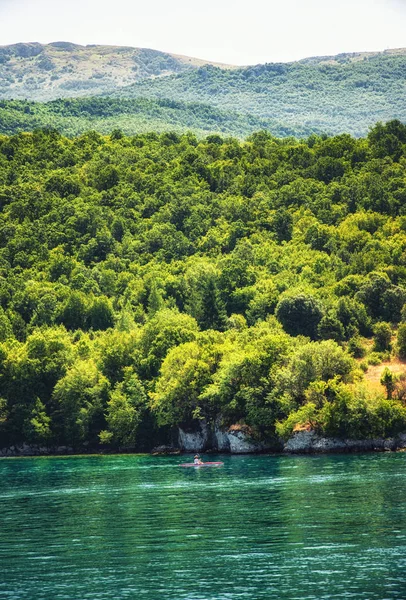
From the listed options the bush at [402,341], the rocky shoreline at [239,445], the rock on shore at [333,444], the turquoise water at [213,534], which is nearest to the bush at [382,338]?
the bush at [402,341]

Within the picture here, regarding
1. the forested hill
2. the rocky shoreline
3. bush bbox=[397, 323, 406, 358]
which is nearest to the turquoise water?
the rocky shoreline

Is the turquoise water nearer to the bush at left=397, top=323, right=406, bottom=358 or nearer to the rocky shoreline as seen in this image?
the rocky shoreline

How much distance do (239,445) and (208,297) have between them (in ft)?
140

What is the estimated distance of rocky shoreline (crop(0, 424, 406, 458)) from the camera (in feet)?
329

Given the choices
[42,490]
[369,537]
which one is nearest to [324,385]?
[42,490]

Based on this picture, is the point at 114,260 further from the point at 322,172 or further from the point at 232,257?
the point at 322,172

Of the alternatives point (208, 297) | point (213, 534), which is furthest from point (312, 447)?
point (208, 297)

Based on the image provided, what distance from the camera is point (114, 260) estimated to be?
17275 cm

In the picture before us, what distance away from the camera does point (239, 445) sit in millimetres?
108688

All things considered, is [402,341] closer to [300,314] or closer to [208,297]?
[300,314]

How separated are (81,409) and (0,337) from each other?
2558cm

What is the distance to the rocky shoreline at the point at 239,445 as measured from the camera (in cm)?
10031

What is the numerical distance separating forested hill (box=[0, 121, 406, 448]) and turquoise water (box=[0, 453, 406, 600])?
19.1 metres

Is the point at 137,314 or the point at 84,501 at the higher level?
the point at 137,314
